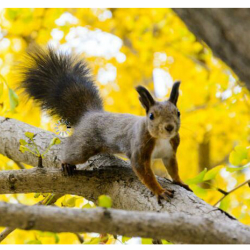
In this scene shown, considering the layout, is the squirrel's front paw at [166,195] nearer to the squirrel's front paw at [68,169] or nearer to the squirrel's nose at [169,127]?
the squirrel's nose at [169,127]

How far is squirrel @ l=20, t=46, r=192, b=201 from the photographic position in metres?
2.29

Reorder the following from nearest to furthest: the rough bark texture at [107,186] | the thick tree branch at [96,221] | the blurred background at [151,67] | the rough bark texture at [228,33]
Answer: the rough bark texture at [228,33] → the thick tree branch at [96,221] → the rough bark texture at [107,186] → the blurred background at [151,67]

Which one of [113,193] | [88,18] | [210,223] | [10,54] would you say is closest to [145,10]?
[88,18]

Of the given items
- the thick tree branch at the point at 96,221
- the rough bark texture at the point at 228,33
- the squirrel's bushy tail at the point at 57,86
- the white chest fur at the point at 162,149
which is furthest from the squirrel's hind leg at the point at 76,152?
the rough bark texture at the point at 228,33

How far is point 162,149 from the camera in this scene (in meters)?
2.46

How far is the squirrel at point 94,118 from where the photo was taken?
7.52 ft

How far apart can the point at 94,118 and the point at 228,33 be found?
198cm

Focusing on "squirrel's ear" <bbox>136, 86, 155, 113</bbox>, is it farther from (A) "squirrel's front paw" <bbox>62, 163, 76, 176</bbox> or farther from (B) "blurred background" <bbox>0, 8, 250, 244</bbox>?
(B) "blurred background" <bbox>0, 8, 250, 244</bbox>

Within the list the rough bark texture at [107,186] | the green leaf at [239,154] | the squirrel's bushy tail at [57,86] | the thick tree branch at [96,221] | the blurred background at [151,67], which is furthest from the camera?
the blurred background at [151,67]

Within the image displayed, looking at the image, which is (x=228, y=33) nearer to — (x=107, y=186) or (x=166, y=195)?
(x=166, y=195)

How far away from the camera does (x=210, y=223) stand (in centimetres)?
126

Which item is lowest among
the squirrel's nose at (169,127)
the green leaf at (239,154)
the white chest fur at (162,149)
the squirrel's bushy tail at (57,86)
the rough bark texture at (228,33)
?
the green leaf at (239,154)

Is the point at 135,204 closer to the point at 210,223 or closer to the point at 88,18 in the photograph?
the point at 210,223

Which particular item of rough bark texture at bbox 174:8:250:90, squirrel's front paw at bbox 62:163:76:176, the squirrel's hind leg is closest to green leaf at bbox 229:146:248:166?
rough bark texture at bbox 174:8:250:90
